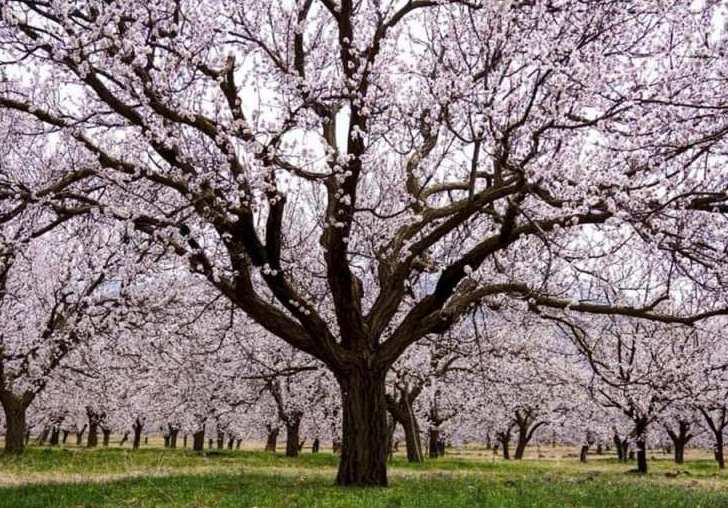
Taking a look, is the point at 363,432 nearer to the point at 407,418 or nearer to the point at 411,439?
the point at 407,418

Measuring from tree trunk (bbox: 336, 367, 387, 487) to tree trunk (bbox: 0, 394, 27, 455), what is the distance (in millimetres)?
18837

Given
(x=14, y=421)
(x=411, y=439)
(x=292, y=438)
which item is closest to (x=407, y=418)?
(x=411, y=439)

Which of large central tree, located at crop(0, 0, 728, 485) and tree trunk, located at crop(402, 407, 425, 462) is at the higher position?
large central tree, located at crop(0, 0, 728, 485)

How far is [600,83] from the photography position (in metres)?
9.74

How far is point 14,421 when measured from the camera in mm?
27453

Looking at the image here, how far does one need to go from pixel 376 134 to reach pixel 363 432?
19.9 feet

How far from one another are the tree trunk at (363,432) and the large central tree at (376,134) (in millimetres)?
32

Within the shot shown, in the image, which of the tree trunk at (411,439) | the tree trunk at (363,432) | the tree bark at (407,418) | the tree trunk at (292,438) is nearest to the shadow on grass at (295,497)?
the tree trunk at (363,432)

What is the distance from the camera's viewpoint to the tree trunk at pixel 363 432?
13.7 m

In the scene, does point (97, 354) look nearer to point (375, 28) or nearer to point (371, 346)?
point (371, 346)

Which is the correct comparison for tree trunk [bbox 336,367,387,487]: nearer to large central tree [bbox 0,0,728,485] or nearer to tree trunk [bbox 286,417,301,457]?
large central tree [bbox 0,0,728,485]

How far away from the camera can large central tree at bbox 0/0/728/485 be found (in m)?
10.0

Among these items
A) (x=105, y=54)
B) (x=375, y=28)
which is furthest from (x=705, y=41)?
(x=105, y=54)

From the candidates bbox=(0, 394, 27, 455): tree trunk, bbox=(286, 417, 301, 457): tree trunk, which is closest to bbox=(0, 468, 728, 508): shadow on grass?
bbox=(0, 394, 27, 455): tree trunk
